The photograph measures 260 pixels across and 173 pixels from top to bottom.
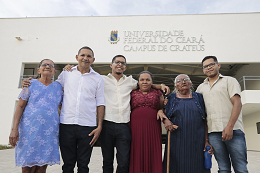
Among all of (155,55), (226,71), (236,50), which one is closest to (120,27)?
(155,55)

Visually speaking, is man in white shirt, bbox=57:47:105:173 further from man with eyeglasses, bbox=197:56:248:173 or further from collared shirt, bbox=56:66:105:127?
man with eyeglasses, bbox=197:56:248:173

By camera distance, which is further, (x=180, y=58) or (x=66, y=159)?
(x=180, y=58)

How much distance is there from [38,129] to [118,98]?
0.99 meters

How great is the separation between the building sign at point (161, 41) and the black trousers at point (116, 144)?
27.3 feet

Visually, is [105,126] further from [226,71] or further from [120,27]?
[226,71]

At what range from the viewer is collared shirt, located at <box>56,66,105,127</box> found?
2.30m

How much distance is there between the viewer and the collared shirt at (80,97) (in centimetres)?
230

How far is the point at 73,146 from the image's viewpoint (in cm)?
227

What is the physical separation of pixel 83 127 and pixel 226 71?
12409mm

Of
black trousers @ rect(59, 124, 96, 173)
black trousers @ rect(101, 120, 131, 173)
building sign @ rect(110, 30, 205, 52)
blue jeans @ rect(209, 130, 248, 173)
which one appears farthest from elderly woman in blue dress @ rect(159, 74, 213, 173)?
building sign @ rect(110, 30, 205, 52)

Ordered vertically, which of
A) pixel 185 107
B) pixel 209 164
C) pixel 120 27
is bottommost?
pixel 209 164

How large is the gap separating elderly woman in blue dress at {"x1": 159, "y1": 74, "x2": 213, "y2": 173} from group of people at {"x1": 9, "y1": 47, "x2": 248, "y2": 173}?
0.04ft

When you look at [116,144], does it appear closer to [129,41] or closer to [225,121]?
[225,121]

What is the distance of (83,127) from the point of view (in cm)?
229
